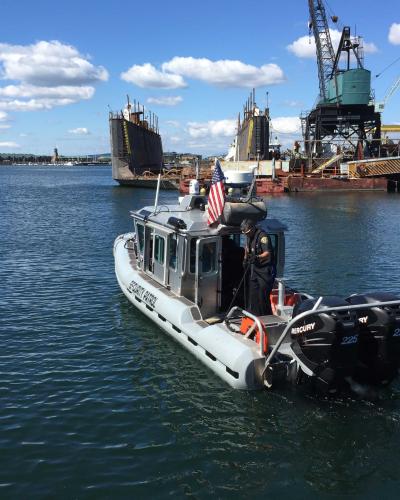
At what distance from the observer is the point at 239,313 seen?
11.7 meters

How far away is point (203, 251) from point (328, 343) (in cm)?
396

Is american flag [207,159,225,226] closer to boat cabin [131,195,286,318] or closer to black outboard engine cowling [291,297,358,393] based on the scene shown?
boat cabin [131,195,286,318]

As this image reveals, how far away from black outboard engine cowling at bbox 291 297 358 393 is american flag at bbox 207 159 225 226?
123 inches

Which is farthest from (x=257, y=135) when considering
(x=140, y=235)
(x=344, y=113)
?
(x=140, y=235)

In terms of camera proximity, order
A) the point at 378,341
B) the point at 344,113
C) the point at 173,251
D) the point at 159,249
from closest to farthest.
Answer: the point at 378,341
the point at 173,251
the point at 159,249
the point at 344,113

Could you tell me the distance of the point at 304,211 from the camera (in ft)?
145

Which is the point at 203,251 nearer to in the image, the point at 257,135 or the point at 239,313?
the point at 239,313

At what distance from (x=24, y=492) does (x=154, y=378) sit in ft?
13.2

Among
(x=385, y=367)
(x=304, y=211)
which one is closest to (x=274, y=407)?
(x=385, y=367)

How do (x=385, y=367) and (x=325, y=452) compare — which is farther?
(x=385, y=367)

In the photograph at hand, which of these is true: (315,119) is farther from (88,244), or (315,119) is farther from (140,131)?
(88,244)

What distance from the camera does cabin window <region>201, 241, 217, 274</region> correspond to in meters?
11.5

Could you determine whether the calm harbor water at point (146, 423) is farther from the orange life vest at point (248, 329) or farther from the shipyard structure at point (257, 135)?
the shipyard structure at point (257, 135)

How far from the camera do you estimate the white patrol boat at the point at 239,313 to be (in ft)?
28.3
